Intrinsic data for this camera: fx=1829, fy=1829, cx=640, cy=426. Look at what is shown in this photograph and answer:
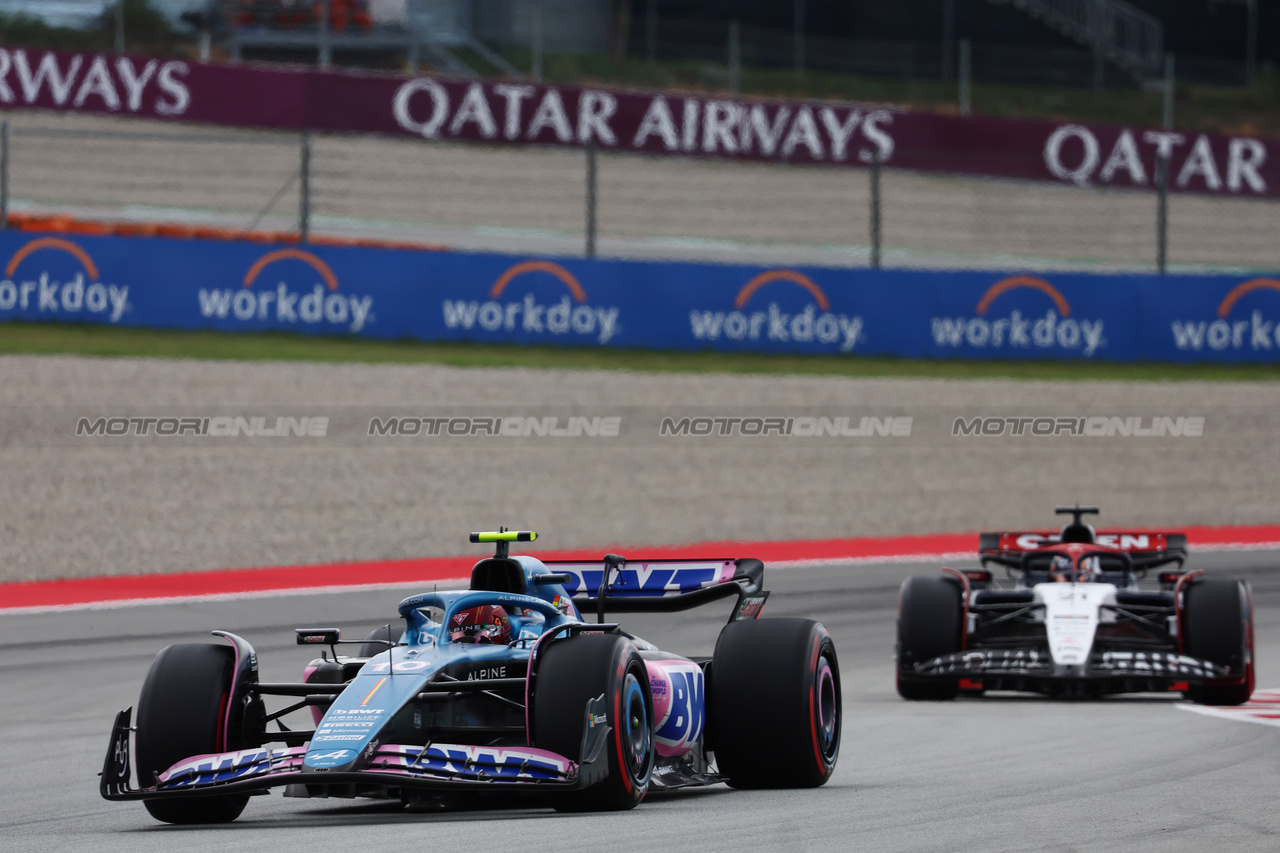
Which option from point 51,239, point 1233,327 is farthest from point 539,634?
point 1233,327

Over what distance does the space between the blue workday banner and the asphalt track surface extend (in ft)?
20.7

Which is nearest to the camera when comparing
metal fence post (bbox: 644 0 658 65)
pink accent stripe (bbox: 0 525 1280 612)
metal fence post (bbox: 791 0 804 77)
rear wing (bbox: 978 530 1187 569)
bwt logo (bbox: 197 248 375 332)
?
rear wing (bbox: 978 530 1187 569)

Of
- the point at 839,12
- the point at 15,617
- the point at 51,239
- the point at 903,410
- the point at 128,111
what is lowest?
the point at 15,617

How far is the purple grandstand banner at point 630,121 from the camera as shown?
87.6ft

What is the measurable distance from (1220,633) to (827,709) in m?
4.42

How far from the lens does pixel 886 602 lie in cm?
1608

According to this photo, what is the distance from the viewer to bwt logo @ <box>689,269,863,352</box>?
22.2 metres

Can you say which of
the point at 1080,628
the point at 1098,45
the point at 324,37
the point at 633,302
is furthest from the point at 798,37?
the point at 1080,628

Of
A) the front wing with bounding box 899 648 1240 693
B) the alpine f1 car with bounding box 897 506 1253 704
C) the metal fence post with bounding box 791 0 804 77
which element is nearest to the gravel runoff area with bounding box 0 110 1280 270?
the metal fence post with bounding box 791 0 804 77

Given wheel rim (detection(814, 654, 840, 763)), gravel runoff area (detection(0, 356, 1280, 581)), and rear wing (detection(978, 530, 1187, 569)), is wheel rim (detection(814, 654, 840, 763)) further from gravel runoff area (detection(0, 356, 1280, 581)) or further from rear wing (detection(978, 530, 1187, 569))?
gravel runoff area (detection(0, 356, 1280, 581))

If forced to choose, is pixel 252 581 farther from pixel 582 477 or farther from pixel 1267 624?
pixel 1267 624

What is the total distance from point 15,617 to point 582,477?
680cm

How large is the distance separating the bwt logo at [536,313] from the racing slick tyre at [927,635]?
33.5ft

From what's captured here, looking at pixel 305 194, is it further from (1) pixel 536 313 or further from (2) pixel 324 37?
(2) pixel 324 37
